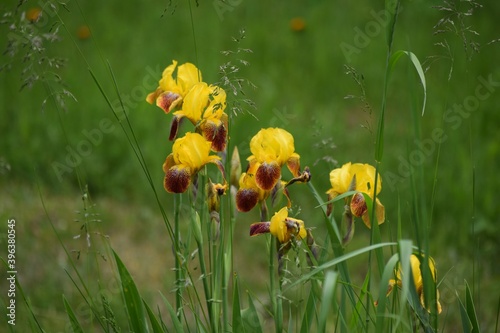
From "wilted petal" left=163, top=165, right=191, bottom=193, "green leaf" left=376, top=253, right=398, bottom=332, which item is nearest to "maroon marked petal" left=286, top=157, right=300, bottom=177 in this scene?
"wilted petal" left=163, top=165, right=191, bottom=193

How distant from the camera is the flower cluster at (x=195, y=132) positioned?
1.52m

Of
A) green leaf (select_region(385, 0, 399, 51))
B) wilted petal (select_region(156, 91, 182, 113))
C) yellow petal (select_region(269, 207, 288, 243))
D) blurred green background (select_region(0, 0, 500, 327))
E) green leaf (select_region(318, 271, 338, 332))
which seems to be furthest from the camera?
blurred green background (select_region(0, 0, 500, 327))

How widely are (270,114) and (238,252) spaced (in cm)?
116

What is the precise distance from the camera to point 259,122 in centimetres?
423

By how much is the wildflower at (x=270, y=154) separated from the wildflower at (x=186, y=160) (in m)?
0.12

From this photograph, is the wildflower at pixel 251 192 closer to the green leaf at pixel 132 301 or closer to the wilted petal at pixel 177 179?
the wilted petal at pixel 177 179

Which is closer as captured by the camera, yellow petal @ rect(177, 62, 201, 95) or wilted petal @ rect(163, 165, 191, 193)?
wilted petal @ rect(163, 165, 191, 193)

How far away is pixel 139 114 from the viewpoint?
13.9 feet

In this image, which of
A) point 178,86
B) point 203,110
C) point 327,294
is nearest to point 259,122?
point 178,86

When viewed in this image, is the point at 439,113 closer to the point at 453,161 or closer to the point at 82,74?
the point at 453,161

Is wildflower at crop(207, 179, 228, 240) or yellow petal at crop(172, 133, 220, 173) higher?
yellow petal at crop(172, 133, 220, 173)

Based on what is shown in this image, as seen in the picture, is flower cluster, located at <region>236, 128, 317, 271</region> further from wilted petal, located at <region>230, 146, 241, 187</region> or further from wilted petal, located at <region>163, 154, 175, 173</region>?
wilted petal, located at <region>163, 154, 175, 173</region>

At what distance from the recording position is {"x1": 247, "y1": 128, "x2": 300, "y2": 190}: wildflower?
1487 millimetres

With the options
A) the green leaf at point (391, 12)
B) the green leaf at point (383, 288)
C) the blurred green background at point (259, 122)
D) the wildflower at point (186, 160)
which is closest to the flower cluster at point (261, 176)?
the wildflower at point (186, 160)
